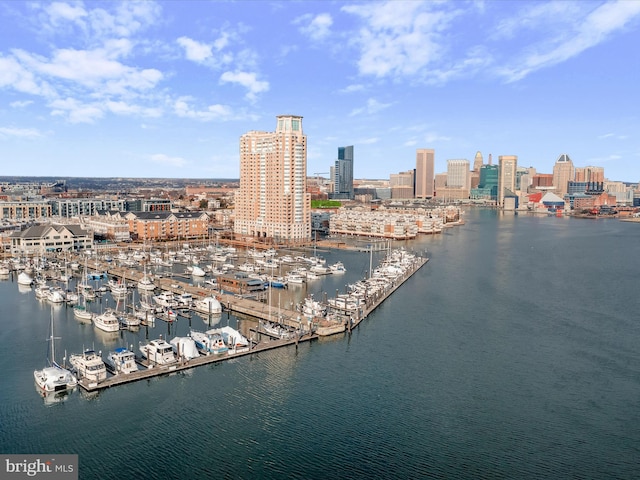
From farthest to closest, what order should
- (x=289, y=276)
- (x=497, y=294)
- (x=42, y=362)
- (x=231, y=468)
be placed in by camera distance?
(x=289, y=276), (x=497, y=294), (x=42, y=362), (x=231, y=468)

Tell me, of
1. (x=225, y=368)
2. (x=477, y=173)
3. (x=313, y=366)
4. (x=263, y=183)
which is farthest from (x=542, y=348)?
(x=477, y=173)

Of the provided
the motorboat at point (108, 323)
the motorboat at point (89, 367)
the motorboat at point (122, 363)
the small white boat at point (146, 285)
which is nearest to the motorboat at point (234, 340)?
the motorboat at point (122, 363)

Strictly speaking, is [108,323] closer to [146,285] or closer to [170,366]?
[170,366]

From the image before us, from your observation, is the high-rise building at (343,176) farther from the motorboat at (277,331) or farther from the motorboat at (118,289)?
the motorboat at (277,331)

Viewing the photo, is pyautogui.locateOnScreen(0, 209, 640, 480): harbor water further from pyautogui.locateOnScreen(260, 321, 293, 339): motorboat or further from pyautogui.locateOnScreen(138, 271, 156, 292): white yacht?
pyautogui.locateOnScreen(138, 271, 156, 292): white yacht

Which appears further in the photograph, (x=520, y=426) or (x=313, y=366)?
(x=313, y=366)

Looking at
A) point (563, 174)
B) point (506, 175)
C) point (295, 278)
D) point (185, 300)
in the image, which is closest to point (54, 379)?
point (185, 300)

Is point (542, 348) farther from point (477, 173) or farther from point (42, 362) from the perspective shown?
point (477, 173)
